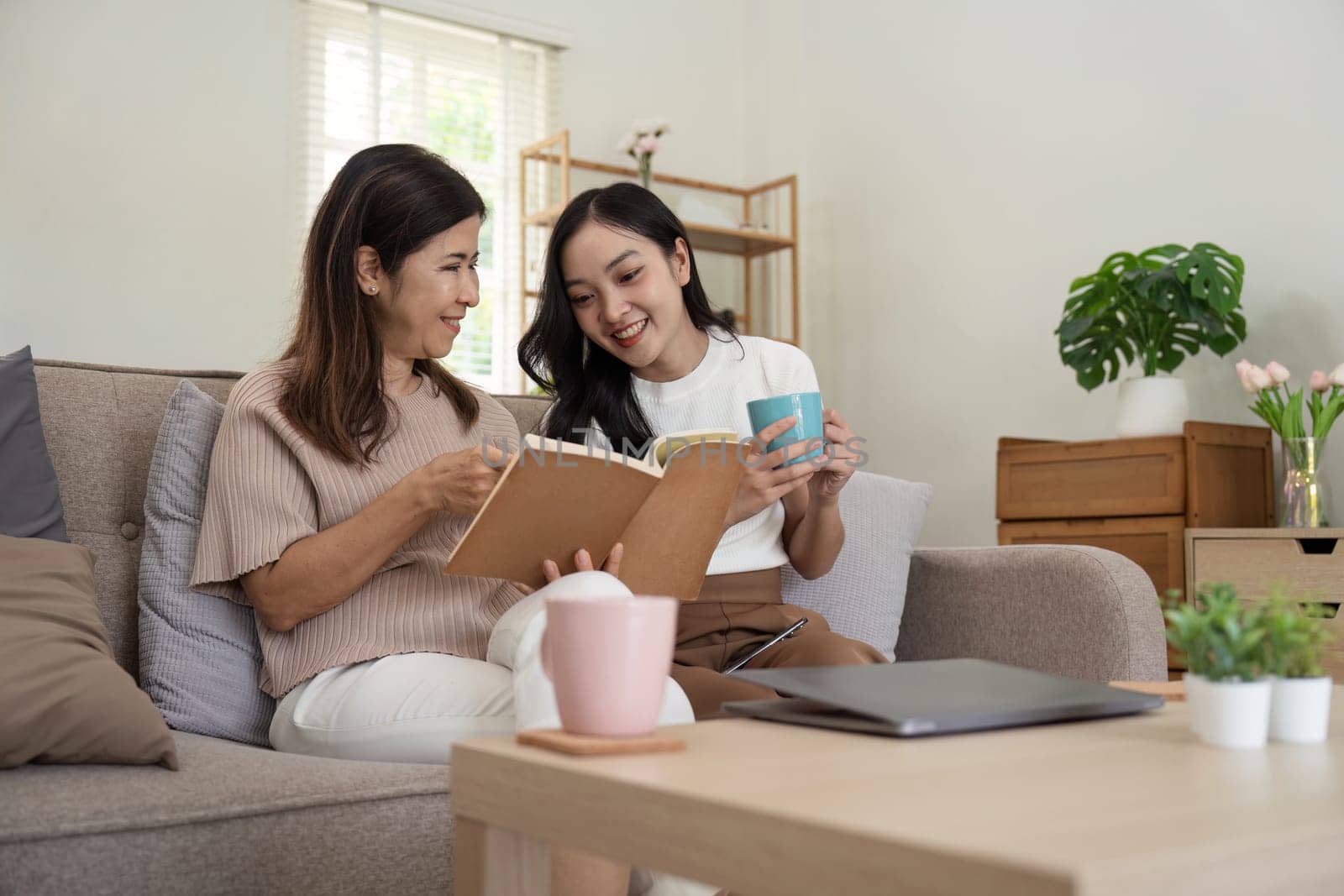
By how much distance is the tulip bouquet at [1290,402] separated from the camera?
261 centimetres

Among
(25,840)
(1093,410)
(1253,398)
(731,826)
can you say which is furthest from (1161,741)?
(1093,410)

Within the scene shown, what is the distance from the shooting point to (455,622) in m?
1.38

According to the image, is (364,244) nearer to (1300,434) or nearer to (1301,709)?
(1301,709)

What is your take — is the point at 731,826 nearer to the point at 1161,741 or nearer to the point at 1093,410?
the point at 1161,741

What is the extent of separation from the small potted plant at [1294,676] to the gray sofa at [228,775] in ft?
2.39

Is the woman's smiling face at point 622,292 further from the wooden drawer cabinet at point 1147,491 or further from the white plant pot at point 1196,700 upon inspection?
the wooden drawer cabinet at point 1147,491

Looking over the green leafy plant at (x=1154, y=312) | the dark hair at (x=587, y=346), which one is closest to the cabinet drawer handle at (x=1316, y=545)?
the green leafy plant at (x=1154, y=312)

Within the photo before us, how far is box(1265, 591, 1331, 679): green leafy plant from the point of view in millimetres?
687

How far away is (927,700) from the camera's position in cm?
76

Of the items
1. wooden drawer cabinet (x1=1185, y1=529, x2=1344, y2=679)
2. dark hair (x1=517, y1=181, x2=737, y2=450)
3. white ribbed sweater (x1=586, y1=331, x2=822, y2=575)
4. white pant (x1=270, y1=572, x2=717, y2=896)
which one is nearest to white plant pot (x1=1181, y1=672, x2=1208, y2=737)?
white pant (x1=270, y1=572, x2=717, y2=896)

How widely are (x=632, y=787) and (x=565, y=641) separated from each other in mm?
98

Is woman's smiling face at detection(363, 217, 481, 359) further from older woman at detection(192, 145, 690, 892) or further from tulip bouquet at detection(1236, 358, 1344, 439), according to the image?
tulip bouquet at detection(1236, 358, 1344, 439)

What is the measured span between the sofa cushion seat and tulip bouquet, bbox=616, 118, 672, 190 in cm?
336

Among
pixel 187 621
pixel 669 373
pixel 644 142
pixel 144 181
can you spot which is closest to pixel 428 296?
pixel 669 373
